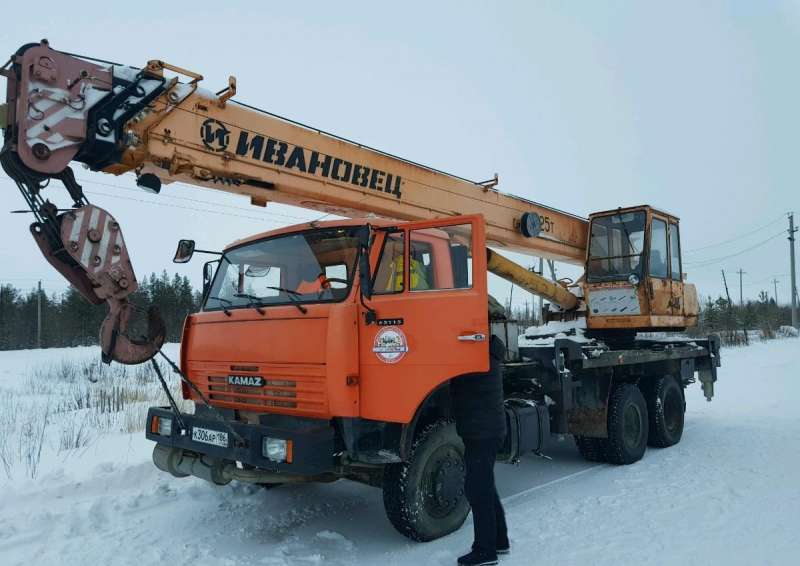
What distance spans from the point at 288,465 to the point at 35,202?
2.42m

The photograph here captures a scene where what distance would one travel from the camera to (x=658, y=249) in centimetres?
820

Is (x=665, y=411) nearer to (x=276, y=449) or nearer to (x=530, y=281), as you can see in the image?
(x=530, y=281)

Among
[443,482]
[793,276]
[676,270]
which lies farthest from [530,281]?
[793,276]

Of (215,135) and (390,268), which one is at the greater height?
(215,135)

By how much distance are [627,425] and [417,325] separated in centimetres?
400

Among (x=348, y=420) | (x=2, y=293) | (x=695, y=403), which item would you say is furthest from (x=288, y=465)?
(x=2, y=293)

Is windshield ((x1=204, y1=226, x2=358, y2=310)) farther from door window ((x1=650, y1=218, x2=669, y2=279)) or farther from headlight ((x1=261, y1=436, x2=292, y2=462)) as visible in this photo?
door window ((x1=650, y1=218, x2=669, y2=279))

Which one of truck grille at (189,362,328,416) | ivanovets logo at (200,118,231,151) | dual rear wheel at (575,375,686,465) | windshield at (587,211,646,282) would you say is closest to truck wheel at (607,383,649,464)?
dual rear wheel at (575,375,686,465)

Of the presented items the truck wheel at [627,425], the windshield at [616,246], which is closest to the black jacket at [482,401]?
the truck wheel at [627,425]

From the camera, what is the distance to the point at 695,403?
1145cm

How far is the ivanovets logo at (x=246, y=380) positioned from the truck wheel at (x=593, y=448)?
4039mm

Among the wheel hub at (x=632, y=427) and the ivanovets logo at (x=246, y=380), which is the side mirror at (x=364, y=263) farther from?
the wheel hub at (x=632, y=427)

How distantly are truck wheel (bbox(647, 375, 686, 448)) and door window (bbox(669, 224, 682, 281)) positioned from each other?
59.8 inches

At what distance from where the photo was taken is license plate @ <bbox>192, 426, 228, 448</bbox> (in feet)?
13.4
